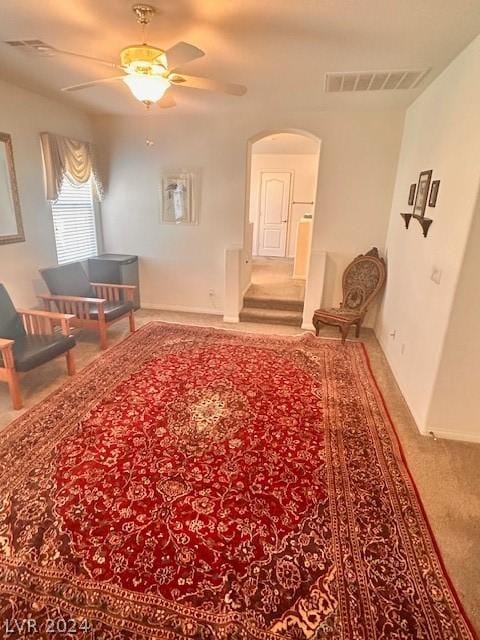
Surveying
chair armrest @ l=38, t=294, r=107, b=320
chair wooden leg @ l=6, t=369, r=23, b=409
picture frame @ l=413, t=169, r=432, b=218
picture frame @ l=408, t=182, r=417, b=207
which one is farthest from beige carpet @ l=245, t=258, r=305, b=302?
chair wooden leg @ l=6, t=369, r=23, b=409

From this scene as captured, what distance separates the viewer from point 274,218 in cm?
835

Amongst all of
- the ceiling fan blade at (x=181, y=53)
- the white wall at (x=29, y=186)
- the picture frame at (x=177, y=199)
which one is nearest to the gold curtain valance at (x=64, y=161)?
the white wall at (x=29, y=186)

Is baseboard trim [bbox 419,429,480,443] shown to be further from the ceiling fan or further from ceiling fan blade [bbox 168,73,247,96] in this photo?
the ceiling fan

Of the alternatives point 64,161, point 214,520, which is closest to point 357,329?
point 214,520

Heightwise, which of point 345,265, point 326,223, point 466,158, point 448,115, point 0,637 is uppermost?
point 448,115

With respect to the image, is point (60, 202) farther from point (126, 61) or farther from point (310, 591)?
point (310, 591)

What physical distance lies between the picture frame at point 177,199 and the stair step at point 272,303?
135 centimetres

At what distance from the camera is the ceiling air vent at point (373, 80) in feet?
9.13

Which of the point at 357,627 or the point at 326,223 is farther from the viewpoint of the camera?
the point at 326,223

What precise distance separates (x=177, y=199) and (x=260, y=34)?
8.63 feet

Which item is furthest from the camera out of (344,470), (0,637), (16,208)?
(16,208)

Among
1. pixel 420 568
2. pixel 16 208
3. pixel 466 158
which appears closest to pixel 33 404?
pixel 16 208

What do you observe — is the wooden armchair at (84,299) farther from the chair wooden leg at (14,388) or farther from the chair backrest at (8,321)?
the chair wooden leg at (14,388)

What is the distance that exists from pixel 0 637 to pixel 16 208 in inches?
137
